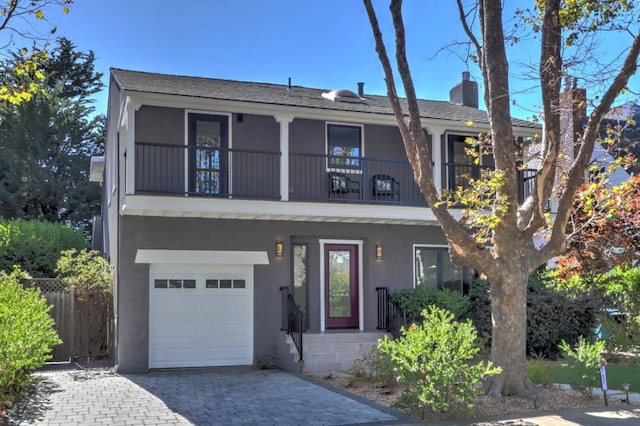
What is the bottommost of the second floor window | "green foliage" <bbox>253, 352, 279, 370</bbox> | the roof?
"green foliage" <bbox>253, 352, 279, 370</bbox>

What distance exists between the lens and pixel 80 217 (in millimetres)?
28781

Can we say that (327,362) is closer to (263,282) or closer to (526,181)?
(263,282)

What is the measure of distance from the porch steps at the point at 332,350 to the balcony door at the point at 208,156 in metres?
3.84

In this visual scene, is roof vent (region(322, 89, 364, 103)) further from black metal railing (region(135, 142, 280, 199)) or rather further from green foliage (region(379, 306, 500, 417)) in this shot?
green foliage (region(379, 306, 500, 417))

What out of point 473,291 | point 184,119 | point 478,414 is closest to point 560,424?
point 478,414

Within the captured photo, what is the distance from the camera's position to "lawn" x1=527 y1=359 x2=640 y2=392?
967 centimetres

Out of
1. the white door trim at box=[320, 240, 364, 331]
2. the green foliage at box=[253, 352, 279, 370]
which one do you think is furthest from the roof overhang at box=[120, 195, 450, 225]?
the green foliage at box=[253, 352, 279, 370]

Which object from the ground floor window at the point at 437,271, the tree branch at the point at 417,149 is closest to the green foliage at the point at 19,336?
the tree branch at the point at 417,149

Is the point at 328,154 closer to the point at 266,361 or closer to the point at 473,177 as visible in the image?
the point at 473,177

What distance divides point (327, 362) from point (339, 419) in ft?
15.4

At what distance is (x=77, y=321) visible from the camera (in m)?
13.6

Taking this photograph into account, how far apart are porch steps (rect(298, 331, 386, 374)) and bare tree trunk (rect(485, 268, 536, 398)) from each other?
3863 millimetres

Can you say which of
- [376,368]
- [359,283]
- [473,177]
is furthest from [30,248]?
[473,177]

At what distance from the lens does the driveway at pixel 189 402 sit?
7.61 meters
